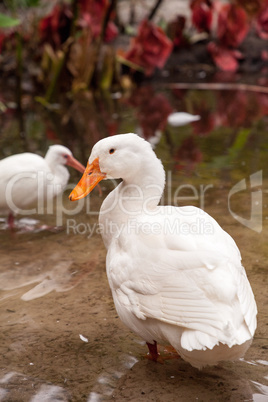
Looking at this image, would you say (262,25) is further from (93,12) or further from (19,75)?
(19,75)

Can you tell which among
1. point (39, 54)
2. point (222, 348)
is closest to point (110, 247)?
point (222, 348)

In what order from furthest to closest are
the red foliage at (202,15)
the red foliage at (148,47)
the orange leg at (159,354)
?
1. the red foliage at (202,15)
2. the red foliage at (148,47)
3. the orange leg at (159,354)

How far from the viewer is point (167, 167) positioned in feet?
19.9

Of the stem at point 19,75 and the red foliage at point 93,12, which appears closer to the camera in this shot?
the stem at point 19,75

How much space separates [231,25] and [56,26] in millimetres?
4028

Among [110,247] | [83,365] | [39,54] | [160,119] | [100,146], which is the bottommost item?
[83,365]

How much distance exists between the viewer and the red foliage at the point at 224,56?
42.3 ft

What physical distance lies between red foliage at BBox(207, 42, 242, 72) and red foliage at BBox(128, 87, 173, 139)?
2416 millimetres

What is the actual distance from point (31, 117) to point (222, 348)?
23.8 feet

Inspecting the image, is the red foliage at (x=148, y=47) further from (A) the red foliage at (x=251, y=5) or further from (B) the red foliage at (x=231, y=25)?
(A) the red foliage at (x=251, y=5)

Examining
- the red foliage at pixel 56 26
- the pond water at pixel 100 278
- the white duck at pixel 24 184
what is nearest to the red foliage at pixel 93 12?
the red foliage at pixel 56 26

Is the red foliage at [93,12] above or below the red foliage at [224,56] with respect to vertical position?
above

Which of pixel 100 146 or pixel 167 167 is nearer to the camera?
pixel 100 146

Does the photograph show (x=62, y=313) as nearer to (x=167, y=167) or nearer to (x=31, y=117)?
(x=167, y=167)
